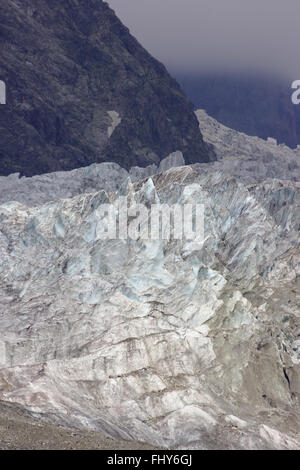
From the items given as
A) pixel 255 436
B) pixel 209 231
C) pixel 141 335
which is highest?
pixel 209 231

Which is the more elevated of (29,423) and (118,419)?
(29,423)

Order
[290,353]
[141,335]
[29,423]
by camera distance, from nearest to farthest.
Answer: [29,423] → [141,335] → [290,353]

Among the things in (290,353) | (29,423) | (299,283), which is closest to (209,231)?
(299,283)

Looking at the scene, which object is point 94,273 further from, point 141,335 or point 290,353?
point 290,353
